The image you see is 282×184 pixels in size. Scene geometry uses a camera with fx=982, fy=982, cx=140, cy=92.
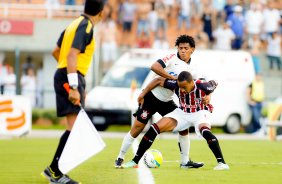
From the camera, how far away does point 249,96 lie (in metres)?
30.3

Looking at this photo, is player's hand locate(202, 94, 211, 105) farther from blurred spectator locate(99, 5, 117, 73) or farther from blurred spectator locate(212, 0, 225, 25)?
blurred spectator locate(212, 0, 225, 25)

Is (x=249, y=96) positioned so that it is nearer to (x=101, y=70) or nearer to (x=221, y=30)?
(x=221, y=30)

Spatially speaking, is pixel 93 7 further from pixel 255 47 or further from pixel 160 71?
pixel 255 47

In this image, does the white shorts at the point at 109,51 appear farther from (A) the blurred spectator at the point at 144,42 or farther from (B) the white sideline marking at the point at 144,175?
(B) the white sideline marking at the point at 144,175

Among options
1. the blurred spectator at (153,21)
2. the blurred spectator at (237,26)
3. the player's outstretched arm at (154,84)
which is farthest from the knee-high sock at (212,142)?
the blurred spectator at (153,21)

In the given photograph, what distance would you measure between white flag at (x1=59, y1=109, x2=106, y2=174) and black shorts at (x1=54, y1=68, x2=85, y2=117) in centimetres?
15

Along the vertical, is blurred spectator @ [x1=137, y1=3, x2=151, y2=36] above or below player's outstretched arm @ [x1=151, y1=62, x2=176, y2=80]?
below

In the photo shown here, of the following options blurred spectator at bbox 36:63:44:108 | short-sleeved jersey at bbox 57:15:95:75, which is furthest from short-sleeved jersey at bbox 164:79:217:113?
blurred spectator at bbox 36:63:44:108

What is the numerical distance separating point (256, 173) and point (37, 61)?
2408 centimetres

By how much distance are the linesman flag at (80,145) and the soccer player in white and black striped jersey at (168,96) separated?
274 centimetres

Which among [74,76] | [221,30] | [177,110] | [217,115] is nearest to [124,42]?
[221,30]

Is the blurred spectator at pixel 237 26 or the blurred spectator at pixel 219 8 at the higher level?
the blurred spectator at pixel 219 8

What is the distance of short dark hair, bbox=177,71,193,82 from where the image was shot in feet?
43.8

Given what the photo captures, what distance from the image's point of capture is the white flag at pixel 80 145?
436 inches
